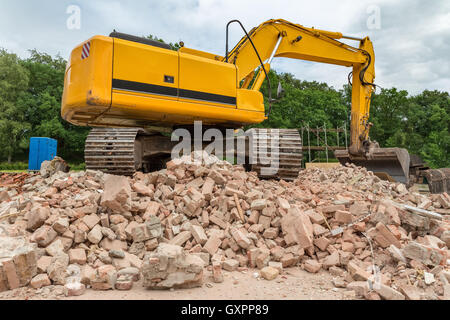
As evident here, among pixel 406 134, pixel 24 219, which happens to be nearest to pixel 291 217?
pixel 24 219

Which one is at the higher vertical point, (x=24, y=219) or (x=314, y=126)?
(x=314, y=126)

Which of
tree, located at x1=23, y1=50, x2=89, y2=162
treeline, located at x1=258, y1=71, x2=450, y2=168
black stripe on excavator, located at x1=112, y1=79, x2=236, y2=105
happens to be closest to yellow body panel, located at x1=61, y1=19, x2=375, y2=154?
black stripe on excavator, located at x1=112, y1=79, x2=236, y2=105

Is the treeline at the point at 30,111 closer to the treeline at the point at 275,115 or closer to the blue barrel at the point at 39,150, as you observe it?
the treeline at the point at 275,115

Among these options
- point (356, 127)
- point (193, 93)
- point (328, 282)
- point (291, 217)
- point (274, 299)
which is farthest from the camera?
point (356, 127)

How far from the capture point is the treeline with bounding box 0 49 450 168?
86.1 feet

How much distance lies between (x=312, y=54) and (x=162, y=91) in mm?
4527

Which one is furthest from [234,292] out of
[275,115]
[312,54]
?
[275,115]

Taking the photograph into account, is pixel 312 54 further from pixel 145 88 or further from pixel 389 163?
pixel 389 163

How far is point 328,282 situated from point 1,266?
2960mm

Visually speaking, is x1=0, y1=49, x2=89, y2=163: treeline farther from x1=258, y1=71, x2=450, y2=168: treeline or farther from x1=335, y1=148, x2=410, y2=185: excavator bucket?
x1=335, y1=148, x2=410, y2=185: excavator bucket

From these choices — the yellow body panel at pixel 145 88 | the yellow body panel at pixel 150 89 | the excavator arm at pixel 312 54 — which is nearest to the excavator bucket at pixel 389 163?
the excavator arm at pixel 312 54

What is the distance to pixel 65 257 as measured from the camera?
3.06 meters

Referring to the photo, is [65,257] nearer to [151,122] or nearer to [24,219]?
[24,219]

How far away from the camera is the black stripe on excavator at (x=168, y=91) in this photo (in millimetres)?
3988
